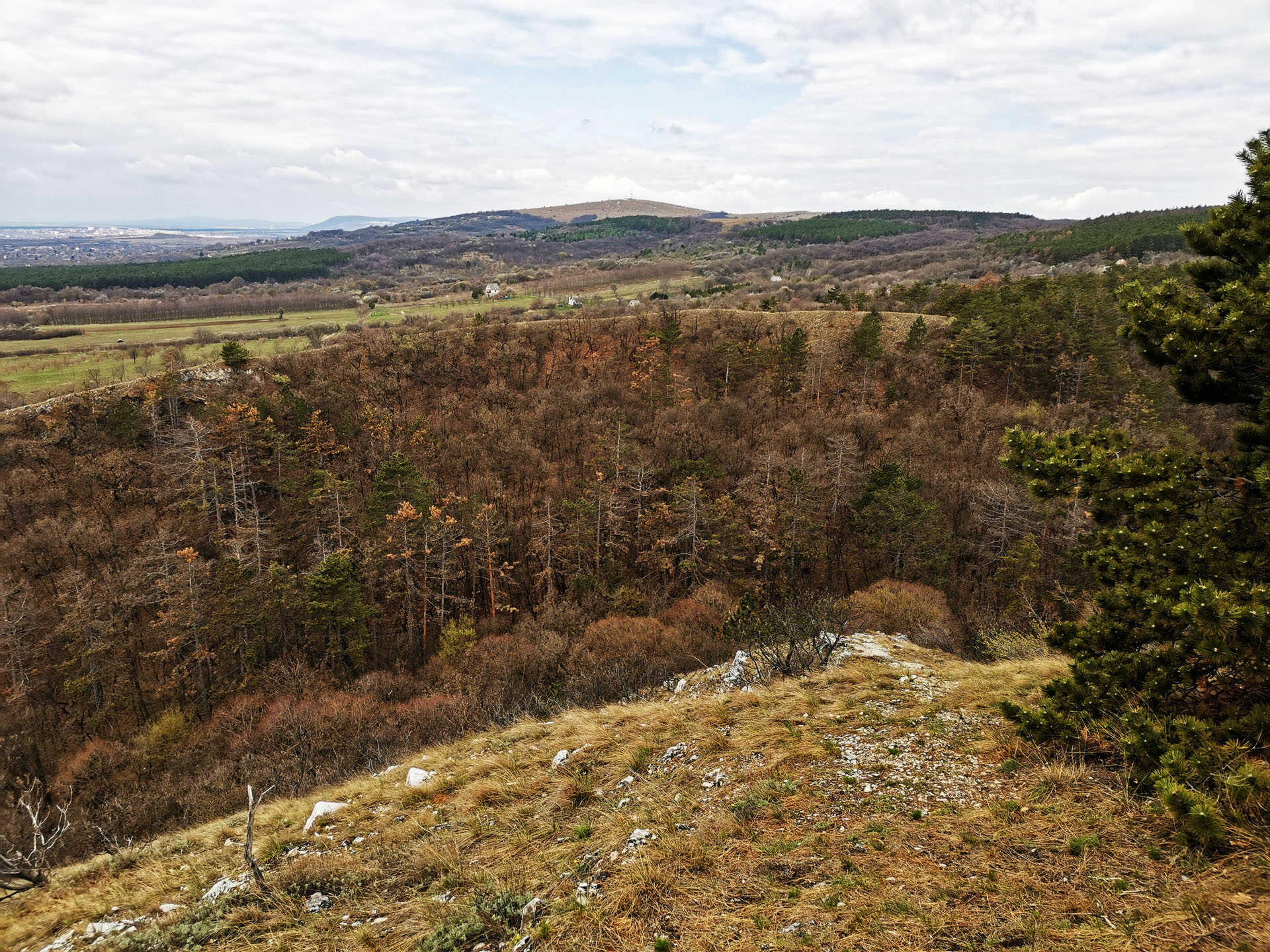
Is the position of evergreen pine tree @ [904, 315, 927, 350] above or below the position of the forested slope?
above

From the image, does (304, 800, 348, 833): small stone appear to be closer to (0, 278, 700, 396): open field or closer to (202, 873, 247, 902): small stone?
(202, 873, 247, 902): small stone

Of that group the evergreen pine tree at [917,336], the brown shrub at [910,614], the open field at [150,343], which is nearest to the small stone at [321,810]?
the brown shrub at [910,614]

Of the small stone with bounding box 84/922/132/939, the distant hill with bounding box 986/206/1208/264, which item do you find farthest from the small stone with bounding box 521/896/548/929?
the distant hill with bounding box 986/206/1208/264

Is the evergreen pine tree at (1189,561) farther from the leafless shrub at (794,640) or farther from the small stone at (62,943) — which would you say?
the small stone at (62,943)

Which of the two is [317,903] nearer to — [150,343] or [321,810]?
[321,810]

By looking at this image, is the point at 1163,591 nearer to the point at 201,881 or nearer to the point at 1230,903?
the point at 1230,903

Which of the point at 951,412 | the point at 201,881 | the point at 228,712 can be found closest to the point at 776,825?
the point at 201,881
